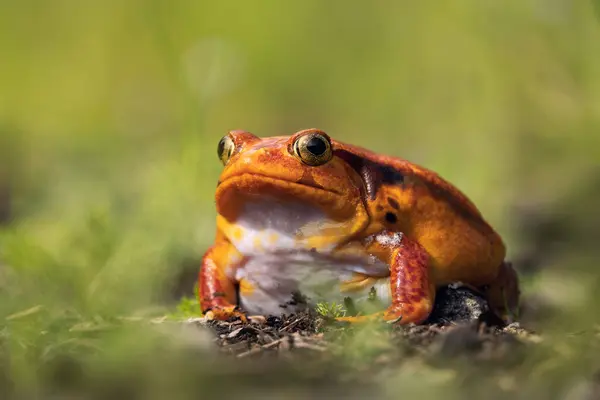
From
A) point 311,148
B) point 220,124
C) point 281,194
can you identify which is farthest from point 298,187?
point 220,124

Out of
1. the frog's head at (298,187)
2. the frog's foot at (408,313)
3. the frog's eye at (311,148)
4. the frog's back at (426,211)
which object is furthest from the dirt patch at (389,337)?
the frog's eye at (311,148)

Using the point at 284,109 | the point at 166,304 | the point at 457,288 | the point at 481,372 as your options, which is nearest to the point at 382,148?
the point at 284,109

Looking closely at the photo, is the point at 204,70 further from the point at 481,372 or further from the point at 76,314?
the point at 481,372

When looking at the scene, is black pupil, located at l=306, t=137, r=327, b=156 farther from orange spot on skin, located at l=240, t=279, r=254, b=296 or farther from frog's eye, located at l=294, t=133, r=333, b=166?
orange spot on skin, located at l=240, t=279, r=254, b=296

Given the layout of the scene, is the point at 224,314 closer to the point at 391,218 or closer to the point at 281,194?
the point at 281,194

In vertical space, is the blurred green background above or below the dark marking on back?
above

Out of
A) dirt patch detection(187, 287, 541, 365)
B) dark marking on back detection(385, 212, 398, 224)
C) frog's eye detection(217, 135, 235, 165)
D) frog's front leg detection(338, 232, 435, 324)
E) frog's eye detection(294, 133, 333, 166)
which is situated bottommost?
dirt patch detection(187, 287, 541, 365)

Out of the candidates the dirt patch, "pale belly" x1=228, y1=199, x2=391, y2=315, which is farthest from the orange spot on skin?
the dirt patch
